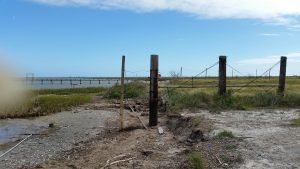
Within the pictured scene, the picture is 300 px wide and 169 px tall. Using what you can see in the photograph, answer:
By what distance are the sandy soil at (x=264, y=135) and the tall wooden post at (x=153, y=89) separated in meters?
2.00

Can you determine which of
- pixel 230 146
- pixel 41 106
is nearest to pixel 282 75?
pixel 230 146

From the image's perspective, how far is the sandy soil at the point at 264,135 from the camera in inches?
421

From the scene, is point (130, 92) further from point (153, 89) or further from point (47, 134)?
point (153, 89)

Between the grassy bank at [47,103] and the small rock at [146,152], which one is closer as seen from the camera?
the small rock at [146,152]

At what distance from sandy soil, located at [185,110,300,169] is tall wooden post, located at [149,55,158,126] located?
6.55ft

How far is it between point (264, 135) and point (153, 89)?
5.70m

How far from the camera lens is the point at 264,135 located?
1377 cm

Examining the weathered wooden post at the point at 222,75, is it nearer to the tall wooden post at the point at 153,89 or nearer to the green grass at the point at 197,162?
the tall wooden post at the point at 153,89

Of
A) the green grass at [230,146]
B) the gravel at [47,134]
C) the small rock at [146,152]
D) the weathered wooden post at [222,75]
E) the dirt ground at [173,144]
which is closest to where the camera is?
the dirt ground at [173,144]

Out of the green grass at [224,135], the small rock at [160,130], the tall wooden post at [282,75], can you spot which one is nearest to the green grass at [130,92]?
the tall wooden post at [282,75]

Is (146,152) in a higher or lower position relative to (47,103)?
lower

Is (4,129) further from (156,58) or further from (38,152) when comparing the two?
(156,58)

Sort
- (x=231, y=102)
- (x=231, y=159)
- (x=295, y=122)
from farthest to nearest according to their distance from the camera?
(x=231, y=102)
(x=295, y=122)
(x=231, y=159)

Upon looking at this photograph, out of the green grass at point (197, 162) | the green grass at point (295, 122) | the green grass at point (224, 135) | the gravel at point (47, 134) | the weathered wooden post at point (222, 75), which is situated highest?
the weathered wooden post at point (222, 75)
